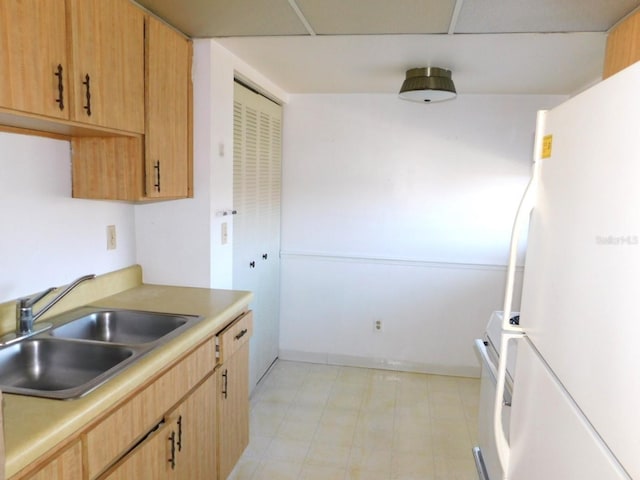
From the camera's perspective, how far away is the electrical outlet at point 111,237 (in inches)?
89.1

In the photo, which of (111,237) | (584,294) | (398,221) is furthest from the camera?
(398,221)

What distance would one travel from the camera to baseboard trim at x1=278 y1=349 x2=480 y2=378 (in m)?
3.65

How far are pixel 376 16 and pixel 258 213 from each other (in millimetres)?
1623

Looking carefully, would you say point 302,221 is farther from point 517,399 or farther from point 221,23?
point 517,399

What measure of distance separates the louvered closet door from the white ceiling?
1.07ft

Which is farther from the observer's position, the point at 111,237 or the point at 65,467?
the point at 111,237

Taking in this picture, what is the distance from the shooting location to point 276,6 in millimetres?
1846

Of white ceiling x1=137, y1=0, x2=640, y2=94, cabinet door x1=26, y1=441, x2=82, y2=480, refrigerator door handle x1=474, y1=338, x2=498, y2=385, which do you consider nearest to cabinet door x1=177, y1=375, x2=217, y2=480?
cabinet door x1=26, y1=441, x2=82, y2=480

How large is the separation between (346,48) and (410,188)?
141 centimetres

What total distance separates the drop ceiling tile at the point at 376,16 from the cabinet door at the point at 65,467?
1.65 metres

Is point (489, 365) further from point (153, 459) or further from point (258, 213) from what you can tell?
point (258, 213)

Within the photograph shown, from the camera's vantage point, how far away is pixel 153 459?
148 cm

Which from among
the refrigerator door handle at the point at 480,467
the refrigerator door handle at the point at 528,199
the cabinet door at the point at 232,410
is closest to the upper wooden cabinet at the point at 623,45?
the refrigerator door handle at the point at 528,199

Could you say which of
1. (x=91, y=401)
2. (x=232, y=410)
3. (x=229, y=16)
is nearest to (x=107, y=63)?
(x=229, y=16)
